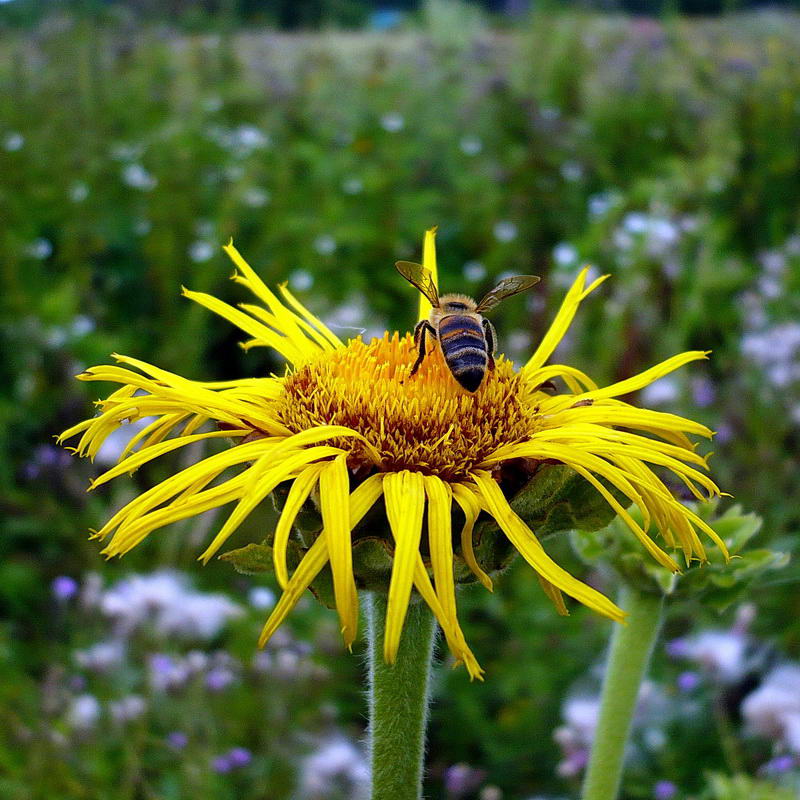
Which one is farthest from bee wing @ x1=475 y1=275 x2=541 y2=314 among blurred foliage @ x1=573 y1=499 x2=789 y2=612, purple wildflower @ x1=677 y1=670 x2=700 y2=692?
purple wildflower @ x1=677 y1=670 x2=700 y2=692

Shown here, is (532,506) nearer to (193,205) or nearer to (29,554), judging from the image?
(29,554)

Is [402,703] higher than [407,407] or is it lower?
lower

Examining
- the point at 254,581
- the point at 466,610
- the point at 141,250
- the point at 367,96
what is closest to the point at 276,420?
the point at 466,610

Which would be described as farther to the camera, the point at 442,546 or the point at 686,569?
the point at 686,569

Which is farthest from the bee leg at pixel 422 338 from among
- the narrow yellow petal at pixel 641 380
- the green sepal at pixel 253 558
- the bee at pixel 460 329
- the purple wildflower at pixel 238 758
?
the purple wildflower at pixel 238 758

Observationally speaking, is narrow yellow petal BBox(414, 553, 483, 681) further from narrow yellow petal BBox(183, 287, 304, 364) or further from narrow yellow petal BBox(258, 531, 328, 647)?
narrow yellow petal BBox(183, 287, 304, 364)

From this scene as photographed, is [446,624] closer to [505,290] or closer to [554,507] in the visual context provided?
[554,507]

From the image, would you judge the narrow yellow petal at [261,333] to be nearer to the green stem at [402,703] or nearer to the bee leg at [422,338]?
the bee leg at [422,338]

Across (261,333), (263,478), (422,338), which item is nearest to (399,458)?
(263,478)
